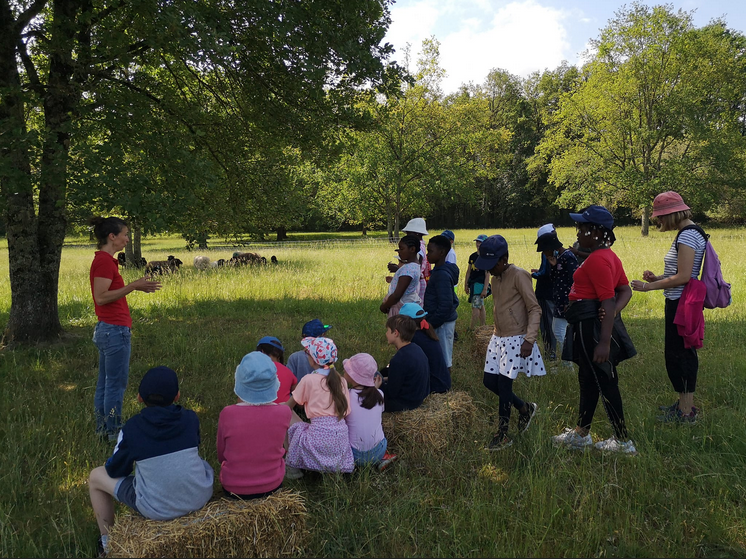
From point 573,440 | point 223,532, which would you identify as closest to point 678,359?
point 573,440

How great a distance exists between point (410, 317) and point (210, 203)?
6054mm

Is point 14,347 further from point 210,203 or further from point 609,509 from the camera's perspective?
point 609,509

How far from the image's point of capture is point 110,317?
181 inches

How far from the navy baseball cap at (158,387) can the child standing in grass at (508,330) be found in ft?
9.05

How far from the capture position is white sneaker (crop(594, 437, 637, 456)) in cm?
406

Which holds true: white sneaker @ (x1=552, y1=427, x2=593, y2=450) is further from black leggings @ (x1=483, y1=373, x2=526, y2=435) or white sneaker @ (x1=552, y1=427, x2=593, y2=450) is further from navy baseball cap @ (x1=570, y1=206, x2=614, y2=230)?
navy baseball cap @ (x1=570, y1=206, x2=614, y2=230)

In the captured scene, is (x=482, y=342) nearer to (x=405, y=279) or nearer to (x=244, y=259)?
(x=405, y=279)

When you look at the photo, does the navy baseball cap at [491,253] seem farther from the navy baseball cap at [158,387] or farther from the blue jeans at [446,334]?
the navy baseball cap at [158,387]

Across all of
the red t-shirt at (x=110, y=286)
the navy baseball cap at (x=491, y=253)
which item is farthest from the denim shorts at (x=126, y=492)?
the navy baseball cap at (x=491, y=253)

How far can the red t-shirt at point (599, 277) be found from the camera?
4.00 m

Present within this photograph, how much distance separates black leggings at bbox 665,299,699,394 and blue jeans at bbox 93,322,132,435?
216 inches

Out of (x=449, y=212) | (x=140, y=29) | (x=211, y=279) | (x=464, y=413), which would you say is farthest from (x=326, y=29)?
(x=449, y=212)

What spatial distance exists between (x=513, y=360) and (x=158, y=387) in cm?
301

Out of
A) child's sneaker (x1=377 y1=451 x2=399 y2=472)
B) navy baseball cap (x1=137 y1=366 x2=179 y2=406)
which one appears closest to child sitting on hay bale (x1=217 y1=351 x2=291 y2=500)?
navy baseball cap (x1=137 y1=366 x2=179 y2=406)
